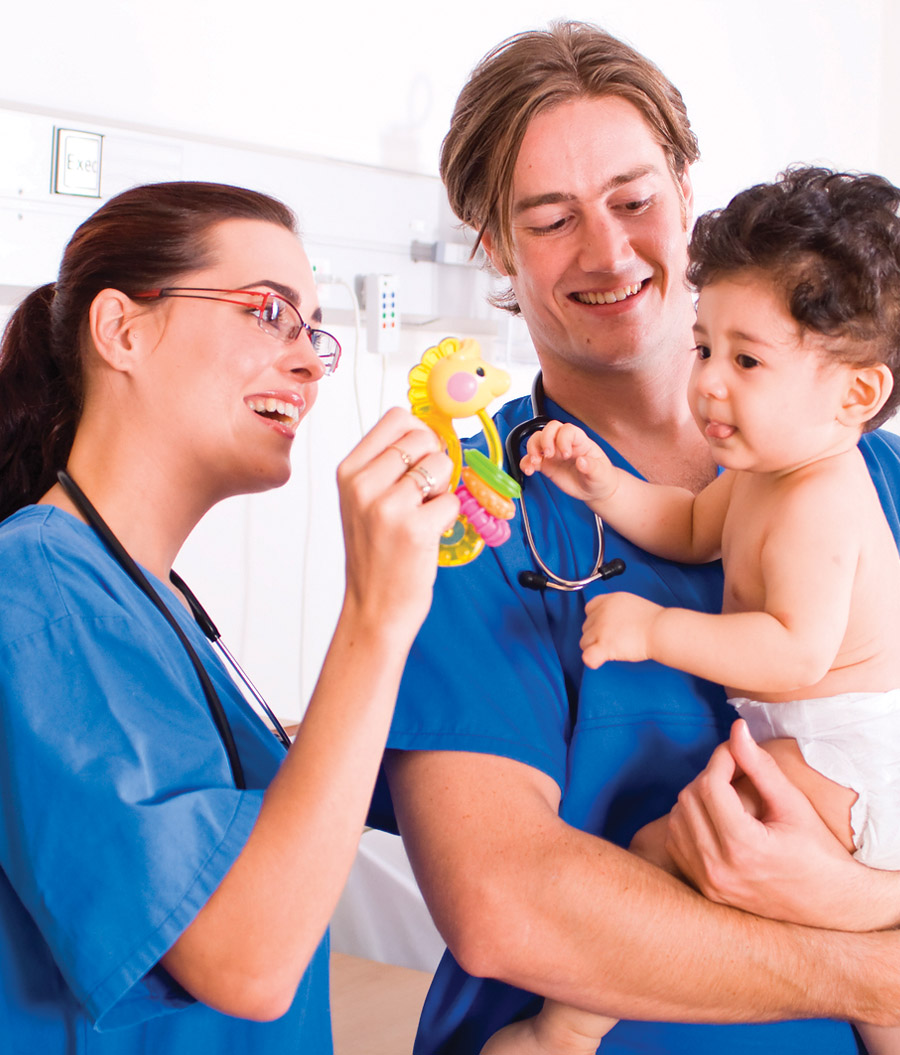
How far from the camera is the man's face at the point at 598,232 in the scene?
Result: 1.54 meters

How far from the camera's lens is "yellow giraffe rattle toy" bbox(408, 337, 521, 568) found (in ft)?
3.31

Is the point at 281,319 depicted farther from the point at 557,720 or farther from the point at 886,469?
the point at 886,469

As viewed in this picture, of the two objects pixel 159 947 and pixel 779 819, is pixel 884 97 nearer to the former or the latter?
pixel 779 819

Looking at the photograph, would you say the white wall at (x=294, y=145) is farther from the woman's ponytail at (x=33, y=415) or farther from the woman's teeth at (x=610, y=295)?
the woman's teeth at (x=610, y=295)

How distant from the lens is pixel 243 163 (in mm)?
2486

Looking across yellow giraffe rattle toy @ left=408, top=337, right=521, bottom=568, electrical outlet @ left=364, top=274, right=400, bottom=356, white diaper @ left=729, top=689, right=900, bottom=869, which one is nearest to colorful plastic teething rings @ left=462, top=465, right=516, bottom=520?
yellow giraffe rattle toy @ left=408, top=337, right=521, bottom=568

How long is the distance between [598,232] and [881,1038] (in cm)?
112

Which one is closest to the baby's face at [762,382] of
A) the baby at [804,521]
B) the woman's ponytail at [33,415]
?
the baby at [804,521]

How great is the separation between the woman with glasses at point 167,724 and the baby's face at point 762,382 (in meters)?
0.42

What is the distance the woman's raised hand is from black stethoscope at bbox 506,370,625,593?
377mm

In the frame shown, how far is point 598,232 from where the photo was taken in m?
1.54

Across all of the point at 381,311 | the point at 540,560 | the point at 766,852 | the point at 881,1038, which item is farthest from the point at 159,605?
the point at 381,311

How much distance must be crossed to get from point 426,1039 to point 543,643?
1.79 ft

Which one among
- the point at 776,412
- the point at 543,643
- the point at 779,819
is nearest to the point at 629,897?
the point at 779,819
